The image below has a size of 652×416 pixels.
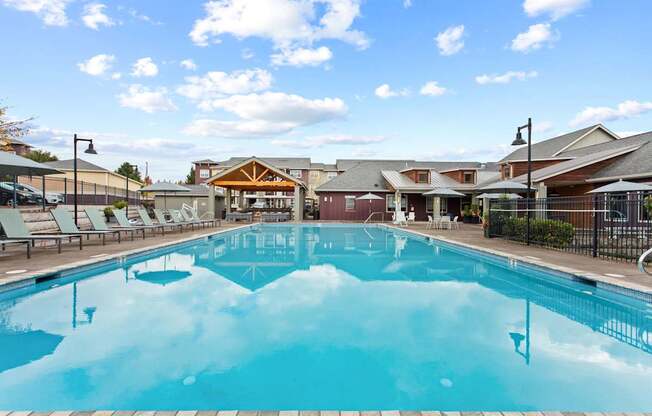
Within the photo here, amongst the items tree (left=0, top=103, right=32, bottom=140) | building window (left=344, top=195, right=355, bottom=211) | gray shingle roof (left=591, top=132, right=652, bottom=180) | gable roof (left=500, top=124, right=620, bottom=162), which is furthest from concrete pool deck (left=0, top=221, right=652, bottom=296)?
building window (left=344, top=195, right=355, bottom=211)

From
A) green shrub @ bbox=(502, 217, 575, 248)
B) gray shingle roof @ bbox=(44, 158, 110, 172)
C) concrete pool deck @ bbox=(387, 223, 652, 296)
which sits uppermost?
gray shingle roof @ bbox=(44, 158, 110, 172)

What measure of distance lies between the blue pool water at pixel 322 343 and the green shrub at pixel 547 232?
4.01m

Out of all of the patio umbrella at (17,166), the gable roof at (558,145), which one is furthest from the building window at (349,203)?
the patio umbrella at (17,166)

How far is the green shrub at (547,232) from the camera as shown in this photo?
11.4m

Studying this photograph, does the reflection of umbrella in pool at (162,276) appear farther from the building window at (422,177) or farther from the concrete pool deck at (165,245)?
the building window at (422,177)

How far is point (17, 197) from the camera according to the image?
17188 millimetres

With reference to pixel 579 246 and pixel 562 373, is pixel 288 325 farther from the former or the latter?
pixel 579 246

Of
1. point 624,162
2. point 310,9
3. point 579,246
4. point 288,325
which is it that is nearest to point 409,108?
point 310,9

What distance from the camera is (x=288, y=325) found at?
17.1 ft

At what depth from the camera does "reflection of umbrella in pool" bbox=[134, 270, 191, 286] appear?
7.91m

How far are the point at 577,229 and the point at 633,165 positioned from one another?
6.01 metres

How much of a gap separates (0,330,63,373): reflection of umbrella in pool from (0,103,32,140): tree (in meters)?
18.2

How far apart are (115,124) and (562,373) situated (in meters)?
27.0

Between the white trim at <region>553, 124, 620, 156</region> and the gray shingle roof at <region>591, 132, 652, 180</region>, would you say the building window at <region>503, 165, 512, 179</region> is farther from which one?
the gray shingle roof at <region>591, 132, 652, 180</region>
